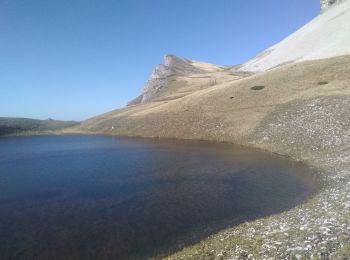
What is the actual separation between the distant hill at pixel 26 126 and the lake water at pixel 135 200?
2641 inches

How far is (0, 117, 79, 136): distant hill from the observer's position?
112137mm

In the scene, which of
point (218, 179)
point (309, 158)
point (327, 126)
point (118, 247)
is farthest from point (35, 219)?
point (327, 126)

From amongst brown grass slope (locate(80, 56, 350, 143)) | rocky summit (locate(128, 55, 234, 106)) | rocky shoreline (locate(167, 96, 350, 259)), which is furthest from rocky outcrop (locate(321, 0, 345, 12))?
rocky shoreline (locate(167, 96, 350, 259))

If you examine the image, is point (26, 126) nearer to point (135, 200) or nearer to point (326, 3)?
point (135, 200)

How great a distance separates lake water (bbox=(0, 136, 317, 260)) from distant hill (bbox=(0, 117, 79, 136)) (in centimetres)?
6707

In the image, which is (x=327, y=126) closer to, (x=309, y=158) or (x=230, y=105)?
(x=309, y=158)

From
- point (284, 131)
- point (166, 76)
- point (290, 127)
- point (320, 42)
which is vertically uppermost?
point (166, 76)

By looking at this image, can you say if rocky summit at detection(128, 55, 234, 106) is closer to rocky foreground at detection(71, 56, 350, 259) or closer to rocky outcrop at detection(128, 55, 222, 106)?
rocky outcrop at detection(128, 55, 222, 106)

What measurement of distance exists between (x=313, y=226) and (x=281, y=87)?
60656mm

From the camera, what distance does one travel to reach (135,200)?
28.6 m

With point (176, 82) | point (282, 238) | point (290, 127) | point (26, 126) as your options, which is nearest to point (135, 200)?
point (282, 238)

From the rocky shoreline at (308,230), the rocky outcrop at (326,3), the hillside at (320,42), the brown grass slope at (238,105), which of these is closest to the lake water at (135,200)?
the rocky shoreline at (308,230)

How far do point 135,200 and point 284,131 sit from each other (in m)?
32.0

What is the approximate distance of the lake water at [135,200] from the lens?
20.5 meters
